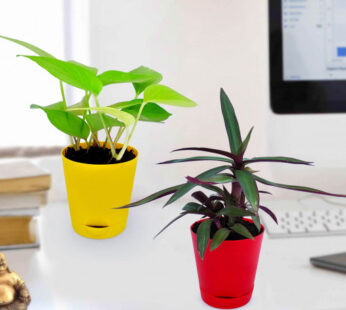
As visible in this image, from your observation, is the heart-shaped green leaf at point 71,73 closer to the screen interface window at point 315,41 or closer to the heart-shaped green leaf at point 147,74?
the heart-shaped green leaf at point 147,74

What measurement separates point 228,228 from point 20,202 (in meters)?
0.34

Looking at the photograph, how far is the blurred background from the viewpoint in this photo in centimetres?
101

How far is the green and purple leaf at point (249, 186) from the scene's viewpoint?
1.82 feet

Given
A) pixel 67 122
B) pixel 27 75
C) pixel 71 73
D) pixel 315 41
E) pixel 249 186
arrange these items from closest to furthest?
1. pixel 249 186
2. pixel 71 73
3. pixel 67 122
4. pixel 315 41
5. pixel 27 75

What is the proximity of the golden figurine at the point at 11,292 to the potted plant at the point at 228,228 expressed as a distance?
0.53 ft

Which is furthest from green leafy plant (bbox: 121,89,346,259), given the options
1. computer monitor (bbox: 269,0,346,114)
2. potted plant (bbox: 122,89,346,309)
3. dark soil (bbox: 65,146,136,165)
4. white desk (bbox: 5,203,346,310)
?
computer monitor (bbox: 269,0,346,114)

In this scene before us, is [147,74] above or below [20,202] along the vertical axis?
above

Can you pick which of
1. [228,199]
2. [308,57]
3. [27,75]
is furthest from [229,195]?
[27,75]

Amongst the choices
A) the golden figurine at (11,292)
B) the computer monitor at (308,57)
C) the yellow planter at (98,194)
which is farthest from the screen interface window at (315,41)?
the golden figurine at (11,292)

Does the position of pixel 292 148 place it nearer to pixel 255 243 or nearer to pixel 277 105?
pixel 277 105

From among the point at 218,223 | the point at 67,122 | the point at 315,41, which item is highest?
the point at 315,41

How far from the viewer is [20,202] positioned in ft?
2.56

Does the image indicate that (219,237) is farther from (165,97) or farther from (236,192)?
(165,97)

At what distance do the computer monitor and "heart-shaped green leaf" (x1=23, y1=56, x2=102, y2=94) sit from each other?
1.22ft
